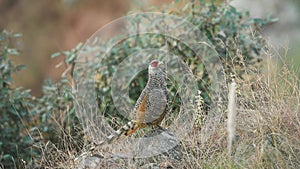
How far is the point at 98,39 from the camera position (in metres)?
6.09

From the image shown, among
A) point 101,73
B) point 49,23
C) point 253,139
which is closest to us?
point 253,139

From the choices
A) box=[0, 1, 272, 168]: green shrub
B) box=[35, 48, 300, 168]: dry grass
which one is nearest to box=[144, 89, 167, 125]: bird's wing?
box=[35, 48, 300, 168]: dry grass

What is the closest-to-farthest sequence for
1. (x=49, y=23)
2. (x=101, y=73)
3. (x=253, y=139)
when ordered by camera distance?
(x=253, y=139)
(x=101, y=73)
(x=49, y=23)

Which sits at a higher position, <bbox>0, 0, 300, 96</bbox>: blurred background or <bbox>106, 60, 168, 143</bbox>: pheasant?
<bbox>0, 0, 300, 96</bbox>: blurred background

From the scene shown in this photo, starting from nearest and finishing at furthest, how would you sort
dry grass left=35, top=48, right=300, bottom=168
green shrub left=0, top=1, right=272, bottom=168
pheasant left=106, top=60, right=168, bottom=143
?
dry grass left=35, top=48, right=300, bottom=168 → pheasant left=106, top=60, right=168, bottom=143 → green shrub left=0, top=1, right=272, bottom=168

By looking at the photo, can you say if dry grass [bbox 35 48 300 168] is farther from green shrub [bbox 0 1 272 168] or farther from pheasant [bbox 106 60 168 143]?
green shrub [bbox 0 1 272 168]

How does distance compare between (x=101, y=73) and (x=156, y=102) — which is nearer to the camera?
(x=156, y=102)

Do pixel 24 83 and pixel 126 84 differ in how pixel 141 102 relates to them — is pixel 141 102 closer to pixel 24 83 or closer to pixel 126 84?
pixel 126 84

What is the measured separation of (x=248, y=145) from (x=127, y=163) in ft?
2.40

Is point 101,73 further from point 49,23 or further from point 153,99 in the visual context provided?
point 49,23

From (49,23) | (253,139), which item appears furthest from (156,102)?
(49,23)

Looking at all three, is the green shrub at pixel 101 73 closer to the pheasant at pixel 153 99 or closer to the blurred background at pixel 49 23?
the pheasant at pixel 153 99

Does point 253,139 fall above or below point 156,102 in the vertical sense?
below

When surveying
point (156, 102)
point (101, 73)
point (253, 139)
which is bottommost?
point (253, 139)
